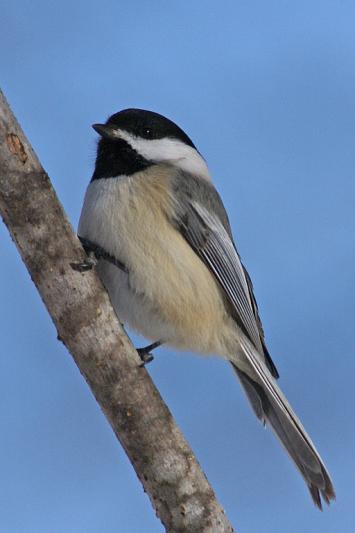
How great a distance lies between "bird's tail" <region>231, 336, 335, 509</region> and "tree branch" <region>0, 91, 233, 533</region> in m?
0.42

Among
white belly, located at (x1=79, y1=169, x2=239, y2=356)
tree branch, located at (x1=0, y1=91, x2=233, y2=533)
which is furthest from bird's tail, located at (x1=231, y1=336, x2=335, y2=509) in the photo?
tree branch, located at (x1=0, y1=91, x2=233, y2=533)

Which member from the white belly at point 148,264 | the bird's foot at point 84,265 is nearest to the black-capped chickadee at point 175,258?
the white belly at point 148,264

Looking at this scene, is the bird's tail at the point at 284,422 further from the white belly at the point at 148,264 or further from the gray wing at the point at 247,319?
the white belly at the point at 148,264

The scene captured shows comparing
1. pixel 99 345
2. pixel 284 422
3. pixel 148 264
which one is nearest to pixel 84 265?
pixel 99 345

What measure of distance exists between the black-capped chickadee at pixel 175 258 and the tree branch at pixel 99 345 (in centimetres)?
24

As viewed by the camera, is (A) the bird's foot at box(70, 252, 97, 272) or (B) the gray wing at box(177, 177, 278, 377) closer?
(A) the bird's foot at box(70, 252, 97, 272)

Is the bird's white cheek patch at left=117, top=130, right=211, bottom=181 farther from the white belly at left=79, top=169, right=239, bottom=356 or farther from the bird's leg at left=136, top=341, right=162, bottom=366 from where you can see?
the bird's leg at left=136, top=341, right=162, bottom=366

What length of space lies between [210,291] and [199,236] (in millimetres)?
139

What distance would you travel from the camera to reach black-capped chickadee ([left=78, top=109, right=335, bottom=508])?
5.26 ft

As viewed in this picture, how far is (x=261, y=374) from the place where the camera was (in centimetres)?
175

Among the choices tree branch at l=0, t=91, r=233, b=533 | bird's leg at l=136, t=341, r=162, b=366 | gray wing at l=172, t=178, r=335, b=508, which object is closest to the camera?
tree branch at l=0, t=91, r=233, b=533

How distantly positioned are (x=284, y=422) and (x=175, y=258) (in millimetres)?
513

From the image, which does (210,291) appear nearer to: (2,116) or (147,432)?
(147,432)

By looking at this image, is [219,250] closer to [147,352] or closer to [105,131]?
[147,352]
